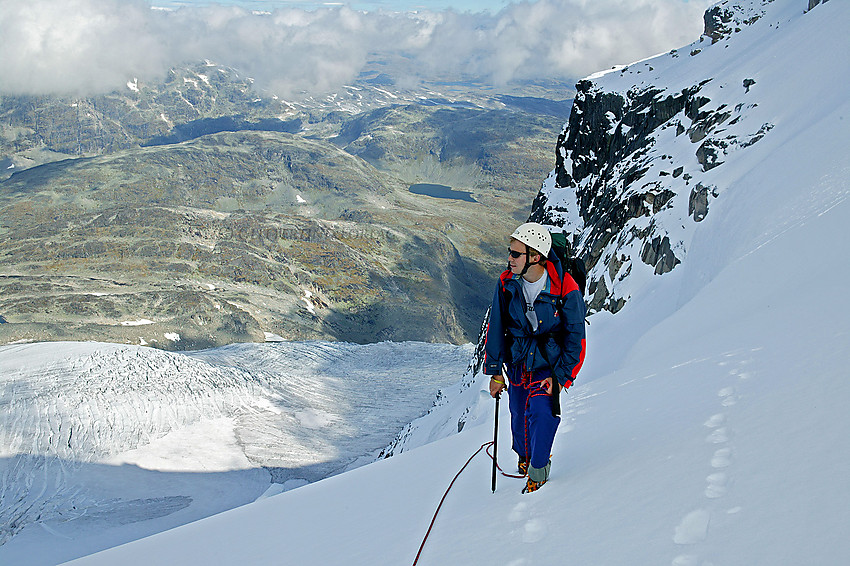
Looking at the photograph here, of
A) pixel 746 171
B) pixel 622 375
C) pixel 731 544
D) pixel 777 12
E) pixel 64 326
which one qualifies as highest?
pixel 777 12

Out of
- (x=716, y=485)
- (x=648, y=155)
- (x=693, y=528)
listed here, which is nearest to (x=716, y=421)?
(x=716, y=485)

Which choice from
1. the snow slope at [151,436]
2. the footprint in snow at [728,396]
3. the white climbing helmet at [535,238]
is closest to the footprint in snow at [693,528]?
the footprint in snow at [728,396]

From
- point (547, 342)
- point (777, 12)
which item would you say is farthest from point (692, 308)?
point (777, 12)

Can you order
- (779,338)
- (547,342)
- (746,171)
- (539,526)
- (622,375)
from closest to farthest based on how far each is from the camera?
(539,526) → (547,342) → (779,338) → (622,375) → (746,171)

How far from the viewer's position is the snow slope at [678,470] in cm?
417

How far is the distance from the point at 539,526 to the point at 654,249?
24249 mm

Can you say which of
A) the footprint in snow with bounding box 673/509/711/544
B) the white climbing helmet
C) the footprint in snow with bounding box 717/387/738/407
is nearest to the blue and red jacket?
the white climbing helmet

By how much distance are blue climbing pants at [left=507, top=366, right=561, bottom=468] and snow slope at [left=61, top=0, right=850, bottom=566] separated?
18.4 inches

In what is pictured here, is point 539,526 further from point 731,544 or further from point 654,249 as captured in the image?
point 654,249

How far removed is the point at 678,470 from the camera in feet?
17.6

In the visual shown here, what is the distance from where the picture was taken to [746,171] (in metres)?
26.3

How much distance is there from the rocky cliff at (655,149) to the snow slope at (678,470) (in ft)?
32.0

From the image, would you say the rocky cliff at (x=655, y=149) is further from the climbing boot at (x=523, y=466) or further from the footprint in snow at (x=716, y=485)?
the footprint in snow at (x=716, y=485)

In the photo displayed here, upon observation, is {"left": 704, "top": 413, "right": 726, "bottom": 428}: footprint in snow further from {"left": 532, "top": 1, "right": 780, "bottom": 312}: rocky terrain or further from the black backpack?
{"left": 532, "top": 1, "right": 780, "bottom": 312}: rocky terrain
